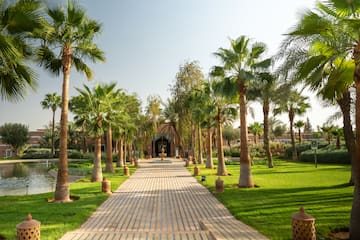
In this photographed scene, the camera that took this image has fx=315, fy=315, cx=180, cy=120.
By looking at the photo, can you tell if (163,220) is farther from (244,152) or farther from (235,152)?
(235,152)

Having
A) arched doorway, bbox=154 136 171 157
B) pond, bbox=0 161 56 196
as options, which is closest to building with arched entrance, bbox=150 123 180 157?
arched doorway, bbox=154 136 171 157

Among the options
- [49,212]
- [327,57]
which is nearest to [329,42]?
[327,57]

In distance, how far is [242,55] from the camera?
1612 cm

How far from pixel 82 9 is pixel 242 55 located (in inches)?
315

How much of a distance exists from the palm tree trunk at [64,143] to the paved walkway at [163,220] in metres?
1.76

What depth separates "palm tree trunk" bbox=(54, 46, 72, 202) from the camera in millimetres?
12211

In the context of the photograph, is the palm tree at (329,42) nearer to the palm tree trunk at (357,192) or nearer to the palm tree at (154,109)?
the palm tree trunk at (357,192)

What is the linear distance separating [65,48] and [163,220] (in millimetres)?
8165

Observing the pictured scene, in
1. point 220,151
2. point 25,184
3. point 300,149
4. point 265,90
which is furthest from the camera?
point 300,149

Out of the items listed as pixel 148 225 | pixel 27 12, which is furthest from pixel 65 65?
pixel 148 225

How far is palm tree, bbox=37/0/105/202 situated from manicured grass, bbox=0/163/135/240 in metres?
1.08

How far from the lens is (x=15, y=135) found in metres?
70.0

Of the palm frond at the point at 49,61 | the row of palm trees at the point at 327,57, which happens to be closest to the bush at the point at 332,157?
the row of palm trees at the point at 327,57

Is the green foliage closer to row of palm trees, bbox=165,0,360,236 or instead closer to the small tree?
the small tree
